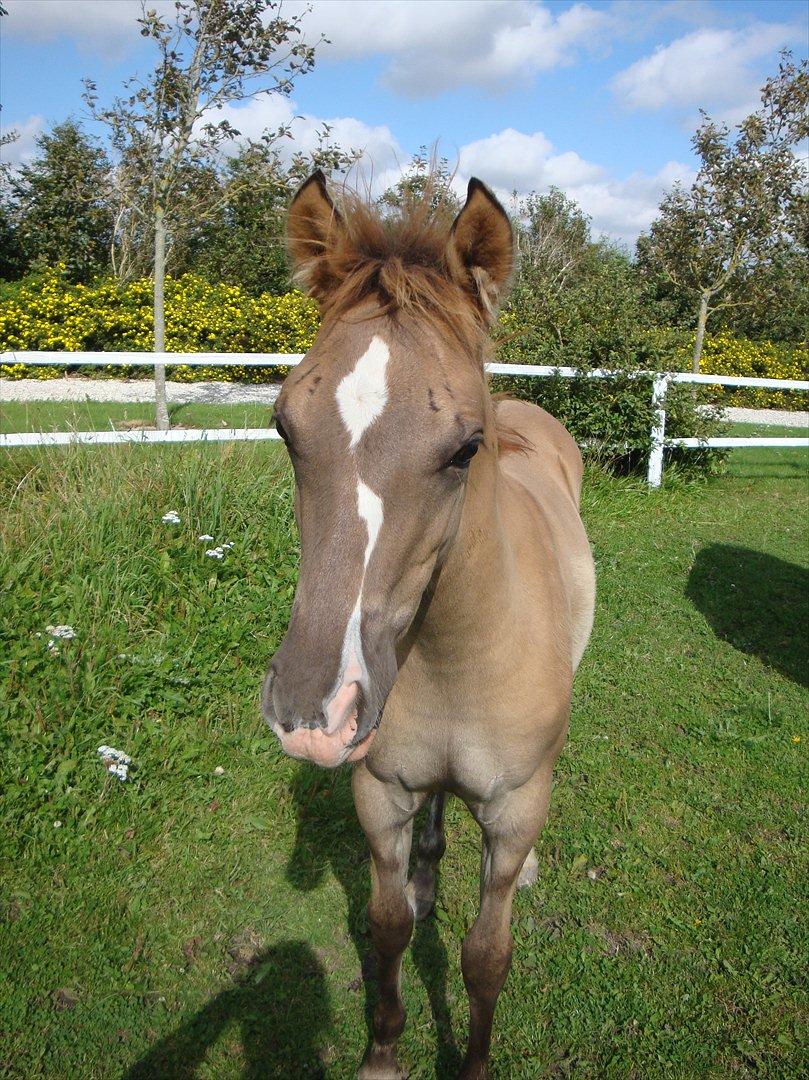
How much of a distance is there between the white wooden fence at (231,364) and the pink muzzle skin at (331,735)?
1.27 m

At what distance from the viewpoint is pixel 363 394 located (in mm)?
1503

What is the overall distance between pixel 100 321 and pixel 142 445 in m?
12.3

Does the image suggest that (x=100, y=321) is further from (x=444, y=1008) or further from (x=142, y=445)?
(x=444, y=1008)

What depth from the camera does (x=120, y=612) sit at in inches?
158

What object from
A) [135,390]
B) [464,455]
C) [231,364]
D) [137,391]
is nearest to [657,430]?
[231,364]

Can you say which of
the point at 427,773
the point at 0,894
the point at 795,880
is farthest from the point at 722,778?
the point at 0,894

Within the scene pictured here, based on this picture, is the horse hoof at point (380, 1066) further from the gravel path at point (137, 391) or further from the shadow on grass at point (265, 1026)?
the gravel path at point (137, 391)

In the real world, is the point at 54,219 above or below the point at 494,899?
above

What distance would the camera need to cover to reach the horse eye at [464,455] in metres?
1.58

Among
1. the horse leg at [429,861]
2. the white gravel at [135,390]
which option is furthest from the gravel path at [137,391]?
the horse leg at [429,861]

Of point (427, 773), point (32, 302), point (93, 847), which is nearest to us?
point (427, 773)

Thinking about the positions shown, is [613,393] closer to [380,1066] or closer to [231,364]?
[231,364]

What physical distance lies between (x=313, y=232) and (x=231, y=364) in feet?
16.1

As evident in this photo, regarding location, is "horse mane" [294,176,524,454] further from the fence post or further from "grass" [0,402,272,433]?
the fence post
